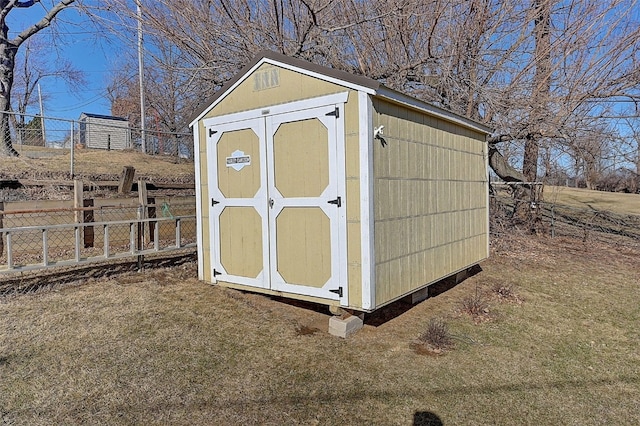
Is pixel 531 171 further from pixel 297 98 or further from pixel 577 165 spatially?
pixel 297 98

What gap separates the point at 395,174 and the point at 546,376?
192 cm

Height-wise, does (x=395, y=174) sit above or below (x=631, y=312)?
above

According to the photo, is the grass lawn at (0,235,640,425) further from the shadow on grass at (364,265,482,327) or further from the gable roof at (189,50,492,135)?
the gable roof at (189,50,492,135)

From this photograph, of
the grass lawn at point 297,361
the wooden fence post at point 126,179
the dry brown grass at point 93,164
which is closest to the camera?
the grass lawn at point 297,361

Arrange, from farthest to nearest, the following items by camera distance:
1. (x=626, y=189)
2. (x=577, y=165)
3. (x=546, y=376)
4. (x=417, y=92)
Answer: (x=626, y=189)
(x=577, y=165)
(x=417, y=92)
(x=546, y=376)

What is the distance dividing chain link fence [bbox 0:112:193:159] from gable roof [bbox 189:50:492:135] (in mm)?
3454

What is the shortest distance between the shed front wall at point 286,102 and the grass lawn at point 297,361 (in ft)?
1.71

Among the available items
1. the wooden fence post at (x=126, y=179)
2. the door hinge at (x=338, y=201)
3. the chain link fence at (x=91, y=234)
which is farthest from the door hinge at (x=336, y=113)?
the wooden fence post at (x=126, y=179)

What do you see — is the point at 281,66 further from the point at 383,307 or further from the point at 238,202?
the point at 383,307

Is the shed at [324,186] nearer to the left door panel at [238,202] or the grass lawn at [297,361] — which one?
the left door panel at [238,202]

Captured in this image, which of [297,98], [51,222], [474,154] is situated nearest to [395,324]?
[297,98]

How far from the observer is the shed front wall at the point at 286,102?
133 inches

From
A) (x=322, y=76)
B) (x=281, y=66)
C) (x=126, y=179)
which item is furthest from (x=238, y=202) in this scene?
(x=126, y=179)

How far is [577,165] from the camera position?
827 centimetres
